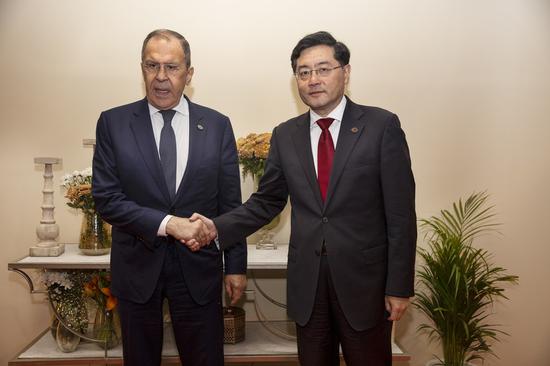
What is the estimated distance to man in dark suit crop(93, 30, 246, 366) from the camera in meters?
2.30

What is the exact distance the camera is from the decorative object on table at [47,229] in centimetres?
309

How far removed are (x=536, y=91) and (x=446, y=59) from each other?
65 centimetres

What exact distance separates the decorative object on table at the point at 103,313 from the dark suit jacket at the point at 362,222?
1.31 metres

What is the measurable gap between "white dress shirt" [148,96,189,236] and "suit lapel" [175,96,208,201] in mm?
37

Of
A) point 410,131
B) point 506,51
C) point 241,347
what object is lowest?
point 241,347

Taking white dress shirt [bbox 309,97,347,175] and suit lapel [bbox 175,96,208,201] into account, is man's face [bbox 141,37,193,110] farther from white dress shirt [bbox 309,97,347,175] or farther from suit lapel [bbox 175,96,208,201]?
white dress shirt [bbox 309,97,347,175]

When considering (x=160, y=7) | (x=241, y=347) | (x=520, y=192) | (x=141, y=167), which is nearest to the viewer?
(x=141, y=167)

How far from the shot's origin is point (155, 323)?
239 cm

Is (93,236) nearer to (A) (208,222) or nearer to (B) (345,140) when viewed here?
(A) (208,222)

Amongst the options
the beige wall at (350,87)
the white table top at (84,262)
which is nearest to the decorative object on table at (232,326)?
the white table top at (84,262)

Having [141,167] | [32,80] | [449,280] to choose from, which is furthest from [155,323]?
[32,80]

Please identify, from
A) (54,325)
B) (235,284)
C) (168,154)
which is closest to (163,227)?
(168,154)

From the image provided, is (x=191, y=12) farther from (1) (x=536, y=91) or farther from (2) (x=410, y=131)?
(1) (x=536, y=91)

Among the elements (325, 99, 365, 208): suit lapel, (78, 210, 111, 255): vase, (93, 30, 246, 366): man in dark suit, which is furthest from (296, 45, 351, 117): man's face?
(78, 210, 111, 255): vase
